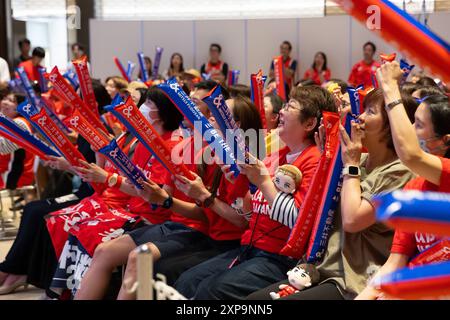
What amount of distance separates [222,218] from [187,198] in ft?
1.07

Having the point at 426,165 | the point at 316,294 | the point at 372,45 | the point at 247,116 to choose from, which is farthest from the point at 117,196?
the point at 372,45

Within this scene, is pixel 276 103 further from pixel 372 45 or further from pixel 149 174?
pixel 372 45

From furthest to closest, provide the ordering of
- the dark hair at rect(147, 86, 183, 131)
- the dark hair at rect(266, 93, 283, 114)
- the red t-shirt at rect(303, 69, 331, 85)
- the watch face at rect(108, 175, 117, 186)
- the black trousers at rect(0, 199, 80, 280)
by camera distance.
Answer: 1. the red t-shirt at rect(303, 69, 331, 85)
2. the black trousers at rect(0, 199, 80, 280)
3. the dark hair at rect(266, 93, 283, 114)
4. the dark hair at rect(147, 86, 183, 131)
5. the watch face at rect(108, 175, 117, 186)

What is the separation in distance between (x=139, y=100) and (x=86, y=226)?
0.89 metres

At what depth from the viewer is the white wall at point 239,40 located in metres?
10.6

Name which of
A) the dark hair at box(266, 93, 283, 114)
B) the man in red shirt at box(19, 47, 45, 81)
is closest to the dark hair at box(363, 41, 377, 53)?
the man in red shirt at box(19, 47, 45, 81)

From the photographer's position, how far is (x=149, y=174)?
10.7 feet

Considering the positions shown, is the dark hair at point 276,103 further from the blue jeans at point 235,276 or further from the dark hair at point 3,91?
the dark hair at point 3,91

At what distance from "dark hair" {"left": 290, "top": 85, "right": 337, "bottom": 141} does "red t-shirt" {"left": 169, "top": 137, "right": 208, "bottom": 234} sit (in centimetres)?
53

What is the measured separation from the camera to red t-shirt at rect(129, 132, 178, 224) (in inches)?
127

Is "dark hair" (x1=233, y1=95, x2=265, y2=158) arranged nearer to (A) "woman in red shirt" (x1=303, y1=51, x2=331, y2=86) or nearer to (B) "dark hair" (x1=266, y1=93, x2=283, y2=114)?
(B) "dark hair" (x1=266, y1=93, x2=283, y2=114)

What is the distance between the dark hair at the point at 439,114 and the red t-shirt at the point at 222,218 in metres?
0.96
